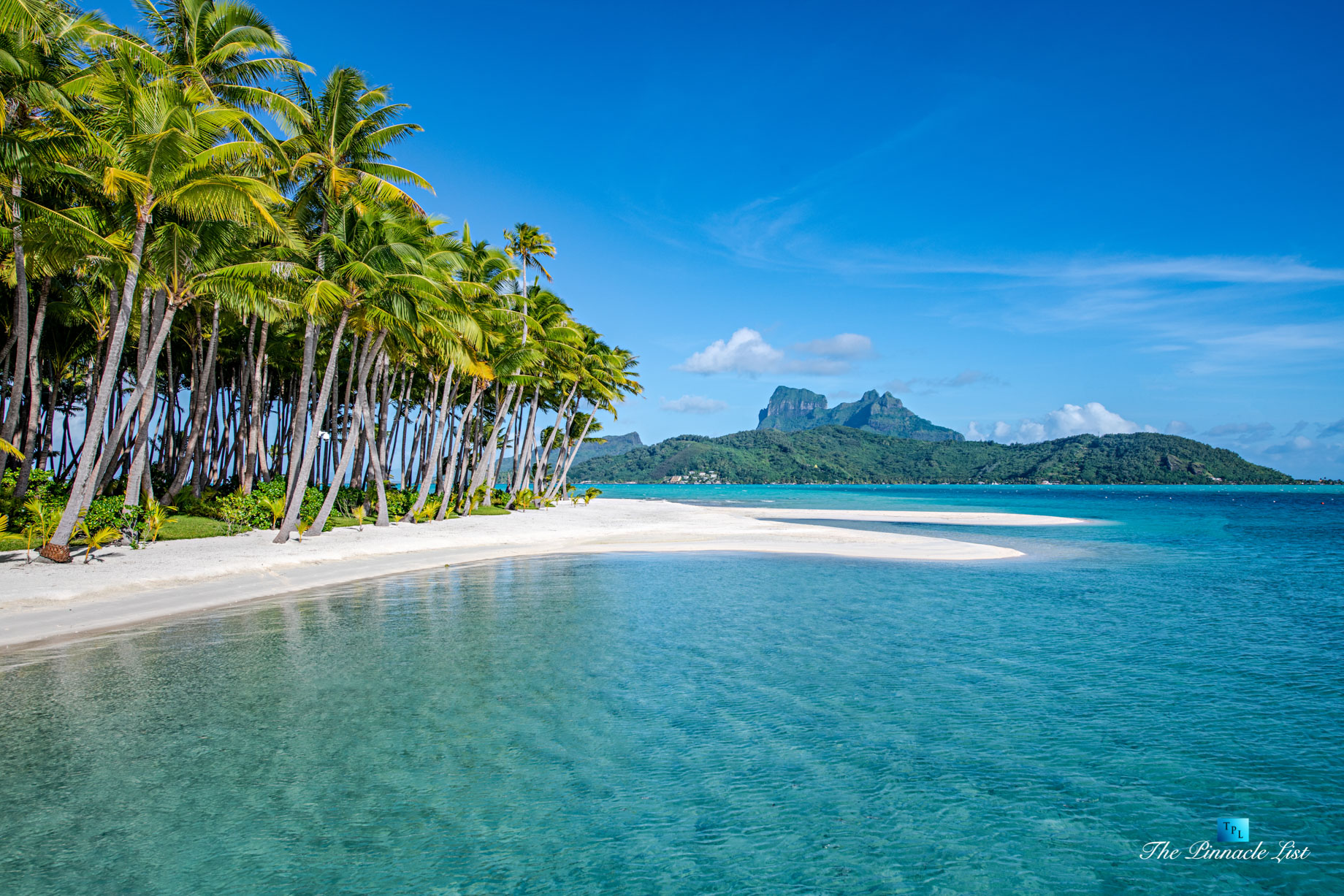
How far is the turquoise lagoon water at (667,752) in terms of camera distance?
14.9 ft

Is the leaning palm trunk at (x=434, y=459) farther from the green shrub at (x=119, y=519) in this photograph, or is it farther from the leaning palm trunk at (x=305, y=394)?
the green shrub at (x=119, y=519)

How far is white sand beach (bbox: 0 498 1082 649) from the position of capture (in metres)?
11.2

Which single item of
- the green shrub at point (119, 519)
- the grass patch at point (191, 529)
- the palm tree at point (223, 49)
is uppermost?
the palm tree at point (223, 49)

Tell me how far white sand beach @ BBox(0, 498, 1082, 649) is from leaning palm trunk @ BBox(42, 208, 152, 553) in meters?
0.51

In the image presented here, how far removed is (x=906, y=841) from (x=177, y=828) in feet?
17.3

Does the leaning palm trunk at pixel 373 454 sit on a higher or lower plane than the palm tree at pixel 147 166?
lower

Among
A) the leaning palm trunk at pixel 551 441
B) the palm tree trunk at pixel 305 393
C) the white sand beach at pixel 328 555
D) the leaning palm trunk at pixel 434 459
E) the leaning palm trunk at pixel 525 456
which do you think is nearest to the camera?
the white sand beach at pixel 328 555

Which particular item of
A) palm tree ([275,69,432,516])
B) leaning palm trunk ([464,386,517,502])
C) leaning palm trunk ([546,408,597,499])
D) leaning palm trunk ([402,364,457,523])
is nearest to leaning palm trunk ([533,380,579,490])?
leaning palm trunk ([546,408,597,499])

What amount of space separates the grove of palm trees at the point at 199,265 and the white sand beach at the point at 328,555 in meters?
1.46

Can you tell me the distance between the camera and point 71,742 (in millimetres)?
6270

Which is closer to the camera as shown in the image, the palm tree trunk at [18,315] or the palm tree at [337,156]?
the palm tree trunk at [18,315]

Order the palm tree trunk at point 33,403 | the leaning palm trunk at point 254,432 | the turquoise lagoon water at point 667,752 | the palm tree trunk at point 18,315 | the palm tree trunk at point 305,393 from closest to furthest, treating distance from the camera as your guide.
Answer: the turquoise lagoon water at point 667,752 < the palm tree trunk at point 18,315 < the palm tree trunk at point 33,403 < the palm tree trunk at point 305,393 < the leaning palm trunk at point 254,432

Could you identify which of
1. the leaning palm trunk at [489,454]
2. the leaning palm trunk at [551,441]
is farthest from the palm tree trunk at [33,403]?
the leaning palm trunk at [551,441]

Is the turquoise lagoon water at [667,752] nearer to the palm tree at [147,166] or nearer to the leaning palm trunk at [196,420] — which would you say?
the palm tree at [147,166]
